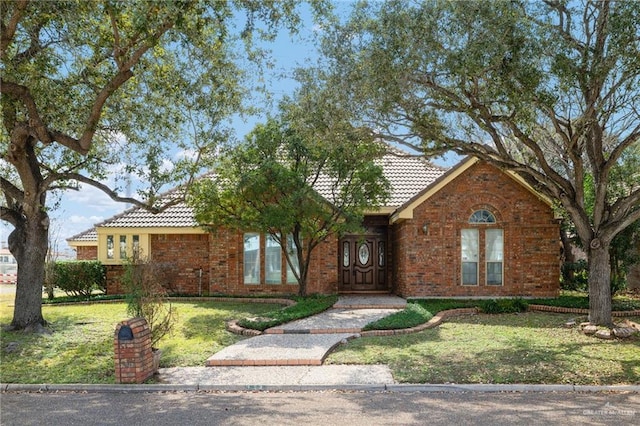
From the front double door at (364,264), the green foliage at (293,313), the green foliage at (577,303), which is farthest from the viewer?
the front double door at (364,264)

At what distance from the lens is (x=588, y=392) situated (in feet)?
25.3

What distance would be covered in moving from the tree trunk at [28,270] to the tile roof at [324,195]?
21.8ft

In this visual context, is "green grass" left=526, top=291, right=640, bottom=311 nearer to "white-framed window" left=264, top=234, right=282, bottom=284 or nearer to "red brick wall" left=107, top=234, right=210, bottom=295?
"white-framed window" left=264, top=234, right=282, bottom=284

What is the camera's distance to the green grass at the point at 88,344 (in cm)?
870

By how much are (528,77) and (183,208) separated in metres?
13.9

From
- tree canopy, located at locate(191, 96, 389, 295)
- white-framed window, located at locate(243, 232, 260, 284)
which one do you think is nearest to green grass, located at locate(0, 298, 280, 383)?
tree canopy, located at locate(191, 96, 389, 295)

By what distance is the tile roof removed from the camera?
19.3m

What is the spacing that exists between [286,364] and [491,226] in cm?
1102

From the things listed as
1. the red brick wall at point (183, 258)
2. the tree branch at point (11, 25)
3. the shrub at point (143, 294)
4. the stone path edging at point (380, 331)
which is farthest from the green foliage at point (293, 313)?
the tree branch at point (11, 25)

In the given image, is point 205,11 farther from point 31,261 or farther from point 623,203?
point 623,203

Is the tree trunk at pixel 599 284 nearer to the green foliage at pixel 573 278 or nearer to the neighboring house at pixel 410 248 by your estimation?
the neighboring house at pixel 410 248

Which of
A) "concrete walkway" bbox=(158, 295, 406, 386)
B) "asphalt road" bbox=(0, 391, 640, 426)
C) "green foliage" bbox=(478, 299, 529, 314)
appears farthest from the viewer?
"green foliage" bbox=(478, 299, 529, 314)

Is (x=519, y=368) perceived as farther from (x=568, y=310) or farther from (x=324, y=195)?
(x=324, y=195)

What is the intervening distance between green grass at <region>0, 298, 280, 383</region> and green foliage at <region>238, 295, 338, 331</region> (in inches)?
25.4
